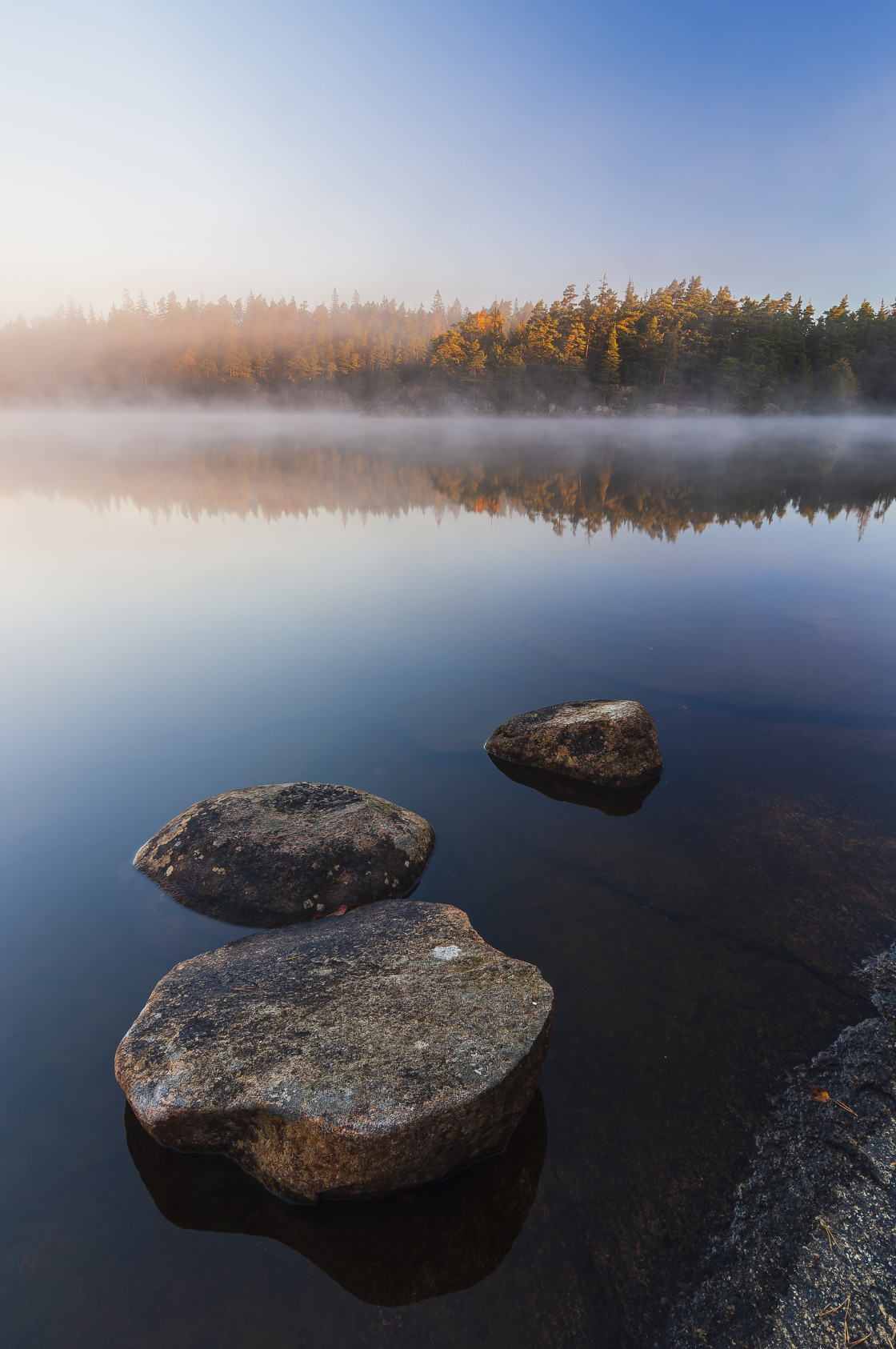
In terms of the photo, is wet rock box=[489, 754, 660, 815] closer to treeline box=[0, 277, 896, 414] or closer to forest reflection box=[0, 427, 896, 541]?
forest reflection box=[0, 427, 896, 541]

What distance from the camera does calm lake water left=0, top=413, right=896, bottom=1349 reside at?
3.21 meters

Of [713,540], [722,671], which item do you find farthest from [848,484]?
[722,671]

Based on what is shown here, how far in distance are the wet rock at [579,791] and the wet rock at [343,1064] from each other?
307 centimetres

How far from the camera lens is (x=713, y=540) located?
22.3m

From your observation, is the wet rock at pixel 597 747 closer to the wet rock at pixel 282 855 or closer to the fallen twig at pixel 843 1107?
the wet rock at pixel 282 855

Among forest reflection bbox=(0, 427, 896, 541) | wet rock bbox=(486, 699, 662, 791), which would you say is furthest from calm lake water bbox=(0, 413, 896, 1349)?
forest reflection bbox=(0, 427, 896, 541)

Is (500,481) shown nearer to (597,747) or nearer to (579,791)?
(597,747)

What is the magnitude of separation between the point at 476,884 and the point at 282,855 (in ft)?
6.25

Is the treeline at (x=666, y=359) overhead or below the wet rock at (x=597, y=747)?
overhead

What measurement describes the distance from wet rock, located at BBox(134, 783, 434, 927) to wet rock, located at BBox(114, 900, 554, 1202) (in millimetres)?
1053

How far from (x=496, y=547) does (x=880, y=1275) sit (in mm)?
20494

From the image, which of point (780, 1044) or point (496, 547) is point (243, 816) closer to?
point (780, 1044)

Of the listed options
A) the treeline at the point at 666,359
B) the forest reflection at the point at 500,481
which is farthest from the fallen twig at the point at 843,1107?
the treeline at the point at 666,359

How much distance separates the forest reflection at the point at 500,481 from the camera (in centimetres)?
2862
